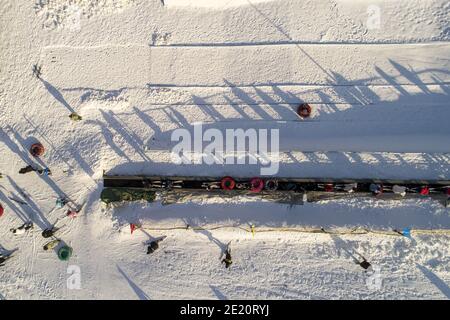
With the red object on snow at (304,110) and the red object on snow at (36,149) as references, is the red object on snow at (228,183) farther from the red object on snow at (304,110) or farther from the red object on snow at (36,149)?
the red object on snow at (36,149)

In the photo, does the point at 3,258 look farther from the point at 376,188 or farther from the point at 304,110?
the point at 376,188

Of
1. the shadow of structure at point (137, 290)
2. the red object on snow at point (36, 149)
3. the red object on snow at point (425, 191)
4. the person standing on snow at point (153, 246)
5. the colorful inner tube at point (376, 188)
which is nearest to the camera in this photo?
the red object on snow at point (425, 191)

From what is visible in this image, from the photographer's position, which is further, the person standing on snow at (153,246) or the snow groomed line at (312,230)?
the person standing on snow at (153,246)

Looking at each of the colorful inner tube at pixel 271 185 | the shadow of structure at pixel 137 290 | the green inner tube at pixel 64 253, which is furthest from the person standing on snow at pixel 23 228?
the colorful inner tube at pixel 271 185

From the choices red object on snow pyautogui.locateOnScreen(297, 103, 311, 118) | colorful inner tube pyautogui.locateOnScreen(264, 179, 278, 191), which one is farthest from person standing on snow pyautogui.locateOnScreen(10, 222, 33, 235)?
red object on snow pyautogui.locateOnScreen(297, 103, 311, 118)

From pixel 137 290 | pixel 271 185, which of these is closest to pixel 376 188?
pixel 271 185
